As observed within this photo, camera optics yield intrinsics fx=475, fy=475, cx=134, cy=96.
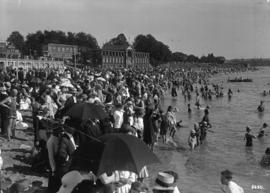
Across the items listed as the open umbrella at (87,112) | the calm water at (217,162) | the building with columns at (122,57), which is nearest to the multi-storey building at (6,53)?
the building with columns at (122,57)

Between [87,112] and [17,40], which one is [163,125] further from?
[17,40]

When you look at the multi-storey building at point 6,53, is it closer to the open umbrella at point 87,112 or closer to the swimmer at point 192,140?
the swimmer at point 192,140

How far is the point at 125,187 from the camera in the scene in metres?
5.70

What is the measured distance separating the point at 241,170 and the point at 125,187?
30.1 feet

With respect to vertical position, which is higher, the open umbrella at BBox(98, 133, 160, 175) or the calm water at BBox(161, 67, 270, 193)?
the open umbrella at BBox(98, 133, 160, 175)

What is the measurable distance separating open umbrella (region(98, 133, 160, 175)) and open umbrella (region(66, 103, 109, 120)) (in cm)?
295

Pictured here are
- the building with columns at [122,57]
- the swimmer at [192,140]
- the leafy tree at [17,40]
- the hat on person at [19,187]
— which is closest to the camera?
the hat on person at [19,187]

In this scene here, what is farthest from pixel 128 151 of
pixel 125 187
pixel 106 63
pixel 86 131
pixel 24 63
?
pixel 106 63

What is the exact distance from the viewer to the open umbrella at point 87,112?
8500mm

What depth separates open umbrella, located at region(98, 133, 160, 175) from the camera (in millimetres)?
5457

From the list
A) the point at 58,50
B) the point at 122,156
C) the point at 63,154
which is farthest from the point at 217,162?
the point at 58,50

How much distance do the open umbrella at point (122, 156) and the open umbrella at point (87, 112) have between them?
9.69ft

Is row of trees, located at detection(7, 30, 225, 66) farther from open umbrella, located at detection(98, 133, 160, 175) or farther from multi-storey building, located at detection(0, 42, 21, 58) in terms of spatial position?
open umbrella, located at detection(98, 133, 160, 175)

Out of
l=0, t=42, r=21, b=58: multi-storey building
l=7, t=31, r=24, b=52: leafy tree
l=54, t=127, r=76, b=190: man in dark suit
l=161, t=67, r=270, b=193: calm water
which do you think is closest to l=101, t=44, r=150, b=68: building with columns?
l=0, t=42, r=21, b=58: multi-storey building
